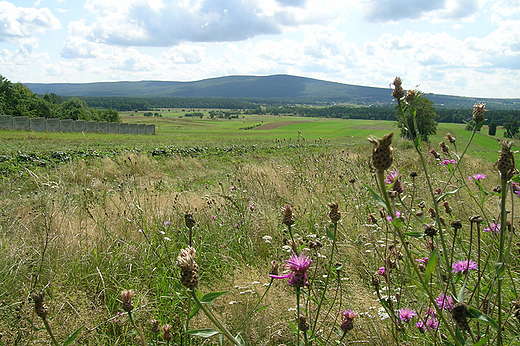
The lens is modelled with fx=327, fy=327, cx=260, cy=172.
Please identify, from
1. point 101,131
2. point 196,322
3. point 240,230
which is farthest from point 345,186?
point 101,131

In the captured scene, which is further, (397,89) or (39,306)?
(397,89)

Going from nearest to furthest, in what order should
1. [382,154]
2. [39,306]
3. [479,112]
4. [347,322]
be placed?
1. [382,154]
2. [39,306]
3. [347,322]
4. [479,112]

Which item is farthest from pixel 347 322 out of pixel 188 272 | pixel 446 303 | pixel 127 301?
pixel 127 301

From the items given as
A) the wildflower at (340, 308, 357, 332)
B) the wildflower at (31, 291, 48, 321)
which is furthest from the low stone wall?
the wildflower at (340, 308, 357, 332)

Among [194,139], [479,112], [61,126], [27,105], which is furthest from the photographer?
[27,105]

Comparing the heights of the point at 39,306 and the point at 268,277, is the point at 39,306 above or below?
above

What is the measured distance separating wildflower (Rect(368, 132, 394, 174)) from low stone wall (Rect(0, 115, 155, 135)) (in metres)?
44.2

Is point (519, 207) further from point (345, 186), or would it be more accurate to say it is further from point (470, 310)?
point (470, 310)

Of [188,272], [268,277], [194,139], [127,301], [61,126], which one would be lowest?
[194,139]

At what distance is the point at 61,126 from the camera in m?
40.0

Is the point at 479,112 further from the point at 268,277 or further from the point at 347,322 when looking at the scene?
A: the point at 268,277

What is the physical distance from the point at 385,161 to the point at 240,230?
325 cm

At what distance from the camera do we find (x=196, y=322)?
90.2 inches

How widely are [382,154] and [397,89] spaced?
83 cm
